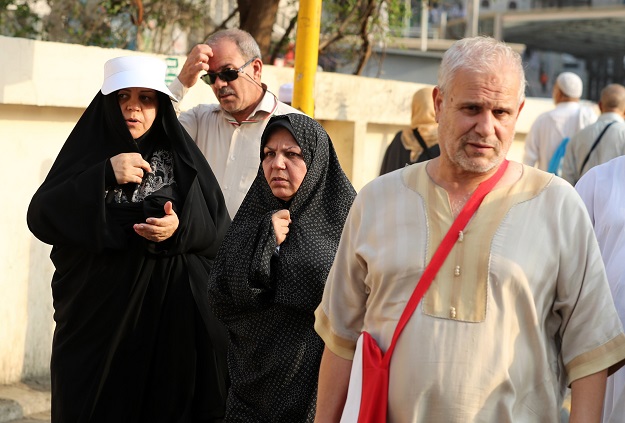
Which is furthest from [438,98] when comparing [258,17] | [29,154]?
[258,17]

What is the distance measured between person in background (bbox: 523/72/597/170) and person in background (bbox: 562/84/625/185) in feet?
3.99

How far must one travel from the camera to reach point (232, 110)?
5.53 m

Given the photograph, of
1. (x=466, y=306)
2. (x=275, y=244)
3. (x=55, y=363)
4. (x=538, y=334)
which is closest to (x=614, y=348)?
(x=538, y=334)

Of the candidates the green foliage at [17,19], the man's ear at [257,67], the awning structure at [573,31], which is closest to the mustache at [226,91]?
the man's ear at [257,67]

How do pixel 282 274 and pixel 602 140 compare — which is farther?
pixel 602 140

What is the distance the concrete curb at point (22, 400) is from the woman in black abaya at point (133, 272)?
5.49ft

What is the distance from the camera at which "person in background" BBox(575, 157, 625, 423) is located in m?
3.74

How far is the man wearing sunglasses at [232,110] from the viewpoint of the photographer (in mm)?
5484

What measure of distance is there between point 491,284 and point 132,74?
7.55ft

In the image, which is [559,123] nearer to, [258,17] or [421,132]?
[258,17]

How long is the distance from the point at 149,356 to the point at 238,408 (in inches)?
26.9

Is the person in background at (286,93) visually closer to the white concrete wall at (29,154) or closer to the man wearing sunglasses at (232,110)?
the white concrete wall at (29,154)

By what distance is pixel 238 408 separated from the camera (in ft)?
13.9

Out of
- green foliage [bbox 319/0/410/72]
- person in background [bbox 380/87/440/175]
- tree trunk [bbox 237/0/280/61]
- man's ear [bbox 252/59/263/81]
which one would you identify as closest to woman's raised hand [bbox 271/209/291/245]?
man's ear [bbox 252/59/263/81]
